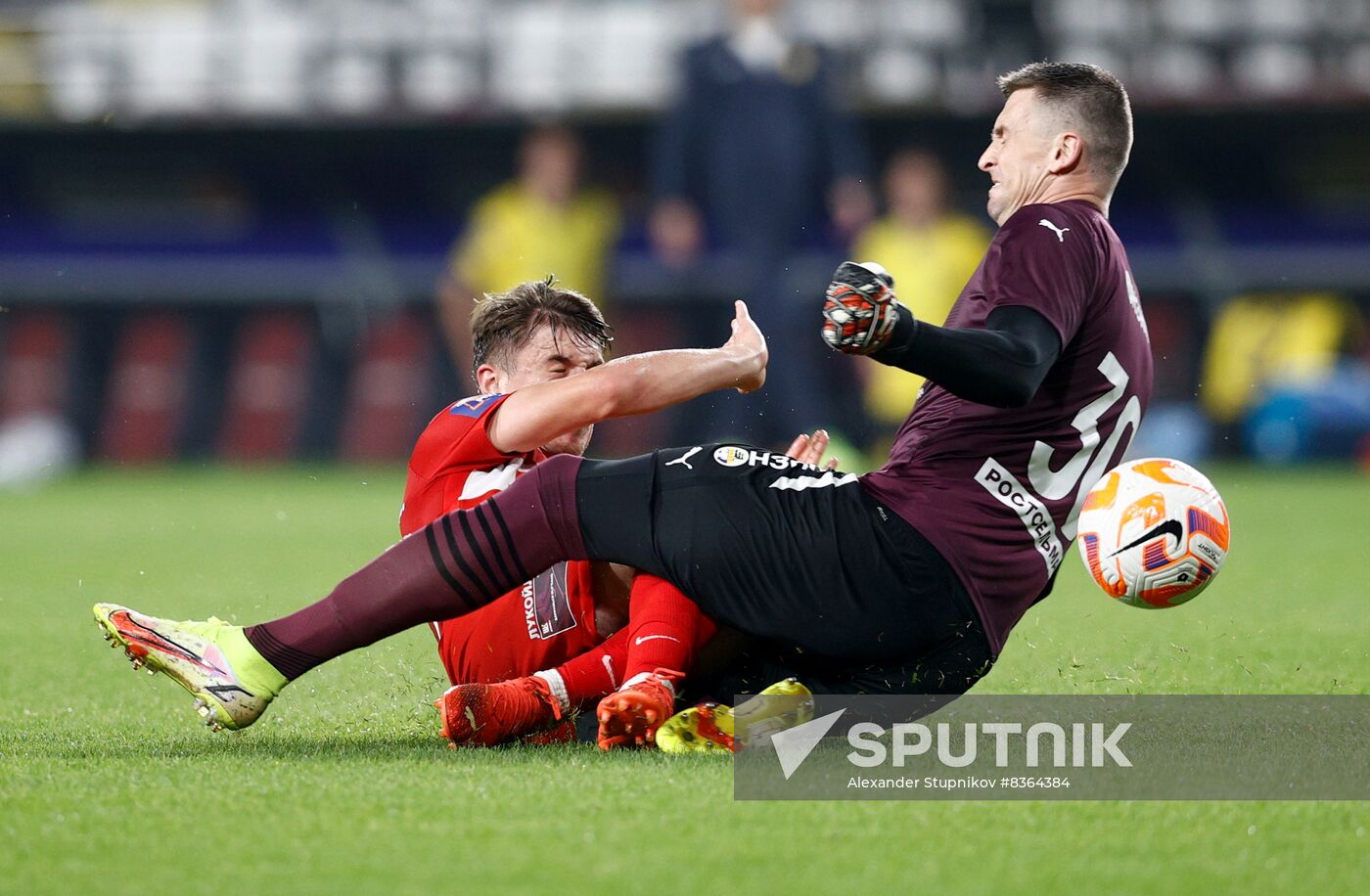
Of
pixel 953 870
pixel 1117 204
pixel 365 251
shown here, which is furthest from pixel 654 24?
pixel 953 870

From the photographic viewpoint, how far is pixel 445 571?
3609 millimetres

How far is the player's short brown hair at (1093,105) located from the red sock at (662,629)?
4.32ft

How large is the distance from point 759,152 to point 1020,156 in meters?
9.04

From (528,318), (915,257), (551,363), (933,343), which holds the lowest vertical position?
(915,257)

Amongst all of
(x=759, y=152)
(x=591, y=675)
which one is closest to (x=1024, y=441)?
(x=591, y=675)

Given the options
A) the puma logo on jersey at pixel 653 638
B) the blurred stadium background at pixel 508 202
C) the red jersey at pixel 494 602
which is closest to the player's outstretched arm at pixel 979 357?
the puma logo on jersey at pixel 653 638

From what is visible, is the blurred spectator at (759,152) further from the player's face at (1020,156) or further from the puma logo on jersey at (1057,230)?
the puma logo on jersey at (1057,230)

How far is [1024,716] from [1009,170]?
1.30 m

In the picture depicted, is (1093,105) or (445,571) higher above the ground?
(1093,105)

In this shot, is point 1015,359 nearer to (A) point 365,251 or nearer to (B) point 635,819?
(B) point 635,819

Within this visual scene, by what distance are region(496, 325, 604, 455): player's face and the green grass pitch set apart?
77 centimetres

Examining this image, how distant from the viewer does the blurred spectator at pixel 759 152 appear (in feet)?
41.2

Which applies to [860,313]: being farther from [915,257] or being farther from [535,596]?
[915,257]

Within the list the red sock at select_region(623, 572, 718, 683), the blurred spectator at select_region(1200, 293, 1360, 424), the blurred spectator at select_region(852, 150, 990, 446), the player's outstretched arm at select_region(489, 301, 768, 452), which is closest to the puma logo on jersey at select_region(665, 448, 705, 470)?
the player's outstretched arm at select_region(489, 301, 768, 452)
